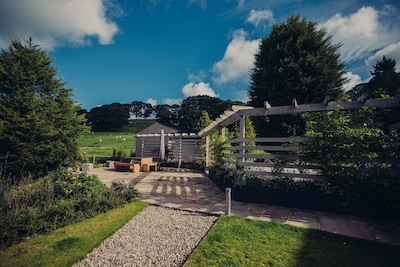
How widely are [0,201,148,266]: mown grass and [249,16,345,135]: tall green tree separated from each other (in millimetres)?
12281

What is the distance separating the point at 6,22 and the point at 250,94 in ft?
44.5

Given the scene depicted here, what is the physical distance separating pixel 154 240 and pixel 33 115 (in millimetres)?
6986

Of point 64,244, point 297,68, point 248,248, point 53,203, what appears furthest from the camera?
point 297,68

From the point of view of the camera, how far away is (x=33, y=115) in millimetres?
7500

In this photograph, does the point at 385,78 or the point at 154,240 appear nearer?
the point at 154,240

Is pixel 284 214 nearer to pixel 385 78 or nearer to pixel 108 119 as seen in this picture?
pixel 385 78

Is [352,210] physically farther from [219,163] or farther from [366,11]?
[366,11]

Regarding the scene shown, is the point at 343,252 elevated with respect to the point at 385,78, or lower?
lower

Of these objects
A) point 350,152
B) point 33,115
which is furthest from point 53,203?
point 350,152

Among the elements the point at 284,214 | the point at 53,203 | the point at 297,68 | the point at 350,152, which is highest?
the point at 297,68

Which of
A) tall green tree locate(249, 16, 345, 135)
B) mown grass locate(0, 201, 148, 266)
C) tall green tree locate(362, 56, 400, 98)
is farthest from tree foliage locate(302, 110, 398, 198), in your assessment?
tall green tree locate(362, 56, 400, 98)

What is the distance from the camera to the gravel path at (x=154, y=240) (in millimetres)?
3113

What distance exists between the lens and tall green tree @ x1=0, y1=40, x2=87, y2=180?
7250 mm

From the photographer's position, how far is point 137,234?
3.97m
